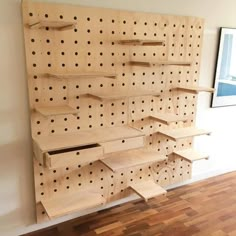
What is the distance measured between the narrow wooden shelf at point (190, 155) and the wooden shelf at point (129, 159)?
1.05 feet

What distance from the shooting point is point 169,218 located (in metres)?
2.35

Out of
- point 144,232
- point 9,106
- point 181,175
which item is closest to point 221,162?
point 181,175

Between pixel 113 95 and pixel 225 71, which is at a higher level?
pixel 225 71

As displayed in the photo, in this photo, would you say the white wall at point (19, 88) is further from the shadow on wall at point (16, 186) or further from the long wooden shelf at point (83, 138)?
the long wooden shelf at point (83, 138)

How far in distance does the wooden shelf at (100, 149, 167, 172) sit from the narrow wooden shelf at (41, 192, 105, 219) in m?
0.31

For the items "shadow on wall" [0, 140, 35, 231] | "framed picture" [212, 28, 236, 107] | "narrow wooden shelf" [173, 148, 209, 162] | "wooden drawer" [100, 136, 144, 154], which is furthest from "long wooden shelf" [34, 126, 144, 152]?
"framed picture" [212, 28, 236, 107]

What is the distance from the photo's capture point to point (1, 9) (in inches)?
66.7

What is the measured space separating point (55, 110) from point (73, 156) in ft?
1.15

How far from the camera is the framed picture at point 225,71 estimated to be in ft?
8.73

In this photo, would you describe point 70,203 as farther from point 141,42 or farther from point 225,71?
point 225,71

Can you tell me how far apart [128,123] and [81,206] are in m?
0.79

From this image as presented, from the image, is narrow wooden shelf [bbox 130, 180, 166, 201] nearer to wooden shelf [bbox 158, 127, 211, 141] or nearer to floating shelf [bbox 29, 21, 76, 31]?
wooden shelf [bbox 158, 127, 211, 141]

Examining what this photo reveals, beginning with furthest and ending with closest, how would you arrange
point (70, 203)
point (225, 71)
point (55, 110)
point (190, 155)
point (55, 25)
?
1. point (225, 71)
2. point (190, 155)
3. point (70, 203)
4. point (55, 110)
5. point (55, 25)

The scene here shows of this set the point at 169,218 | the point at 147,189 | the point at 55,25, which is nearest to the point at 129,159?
the point at 147,189
